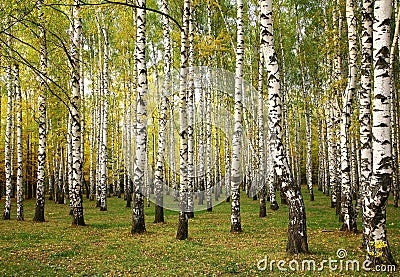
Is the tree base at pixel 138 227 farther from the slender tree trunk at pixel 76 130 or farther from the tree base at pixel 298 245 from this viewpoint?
the tree base at pixel 298 245

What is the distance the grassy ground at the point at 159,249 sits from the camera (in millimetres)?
7383

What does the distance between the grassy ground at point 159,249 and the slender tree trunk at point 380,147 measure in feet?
1.89

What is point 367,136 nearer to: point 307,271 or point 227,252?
point 307,271

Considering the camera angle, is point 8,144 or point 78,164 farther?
point 8,144

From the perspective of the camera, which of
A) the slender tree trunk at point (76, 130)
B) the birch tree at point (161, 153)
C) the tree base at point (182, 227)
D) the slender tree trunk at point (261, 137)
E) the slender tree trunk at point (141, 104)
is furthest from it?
the slender tree trunk at point (261, 137)

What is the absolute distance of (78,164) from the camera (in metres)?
13.3

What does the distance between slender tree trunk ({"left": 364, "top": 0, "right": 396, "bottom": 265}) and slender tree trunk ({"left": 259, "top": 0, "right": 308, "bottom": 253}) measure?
1558 millimetres

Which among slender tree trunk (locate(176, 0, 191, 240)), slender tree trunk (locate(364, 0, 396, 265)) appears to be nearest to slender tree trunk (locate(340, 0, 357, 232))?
slender tree trunk (locate(364, 0, 396, 265))

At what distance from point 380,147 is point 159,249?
5.67 meters

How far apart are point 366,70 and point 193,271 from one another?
5722 millimetres

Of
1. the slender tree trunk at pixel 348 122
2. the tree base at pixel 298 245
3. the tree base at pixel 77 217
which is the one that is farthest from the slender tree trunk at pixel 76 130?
the slender tree trunk at pixel 348 122

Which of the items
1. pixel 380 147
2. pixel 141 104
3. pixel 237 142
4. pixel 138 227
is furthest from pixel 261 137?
pixel 380 147

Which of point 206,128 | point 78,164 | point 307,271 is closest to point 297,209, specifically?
point 307,271

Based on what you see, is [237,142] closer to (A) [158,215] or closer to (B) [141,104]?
(B) [141,104]
